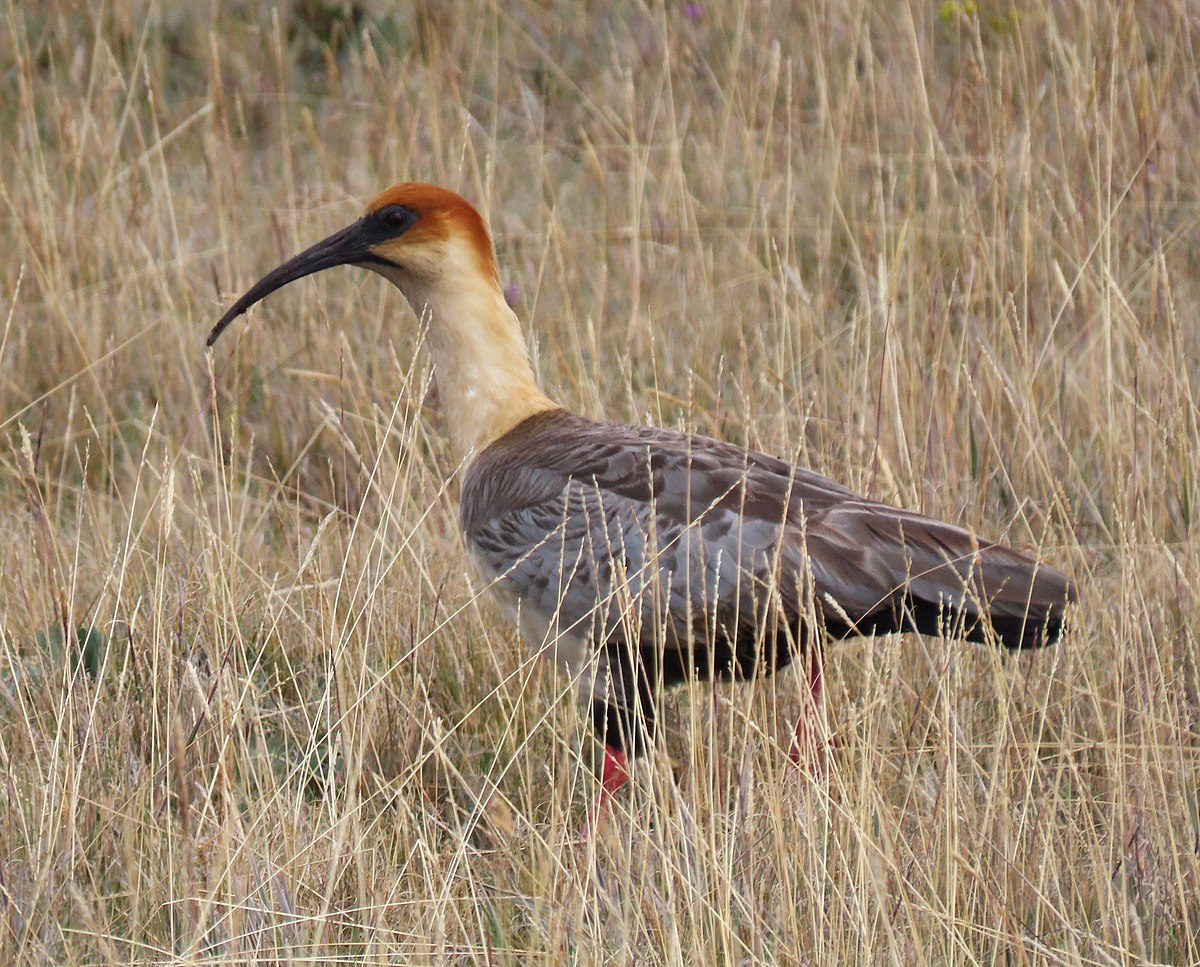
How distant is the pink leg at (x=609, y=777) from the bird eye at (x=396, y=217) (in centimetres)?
138

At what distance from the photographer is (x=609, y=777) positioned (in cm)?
387

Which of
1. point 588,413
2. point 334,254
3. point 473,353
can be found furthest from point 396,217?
point 588,413

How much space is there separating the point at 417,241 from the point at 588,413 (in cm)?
74

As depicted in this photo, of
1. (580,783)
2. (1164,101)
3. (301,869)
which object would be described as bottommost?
(580,783)

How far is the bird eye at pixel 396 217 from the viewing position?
4.47 m

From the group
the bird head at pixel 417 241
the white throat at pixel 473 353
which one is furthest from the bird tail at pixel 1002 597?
the bird head at pixel 417 241

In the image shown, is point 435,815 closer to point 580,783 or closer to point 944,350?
point 580,783

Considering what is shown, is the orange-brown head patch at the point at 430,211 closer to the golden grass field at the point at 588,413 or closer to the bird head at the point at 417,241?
the bird head at the point at 417,241

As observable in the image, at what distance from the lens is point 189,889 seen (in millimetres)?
2729

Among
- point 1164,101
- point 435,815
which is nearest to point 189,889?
point 435,815

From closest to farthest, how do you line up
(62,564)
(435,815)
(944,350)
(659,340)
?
(435,815), (62,564), (944,350), (659,340)

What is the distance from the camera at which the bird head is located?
4.46m

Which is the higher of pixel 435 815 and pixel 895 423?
pixel 895 423

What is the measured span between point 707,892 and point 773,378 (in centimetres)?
267
